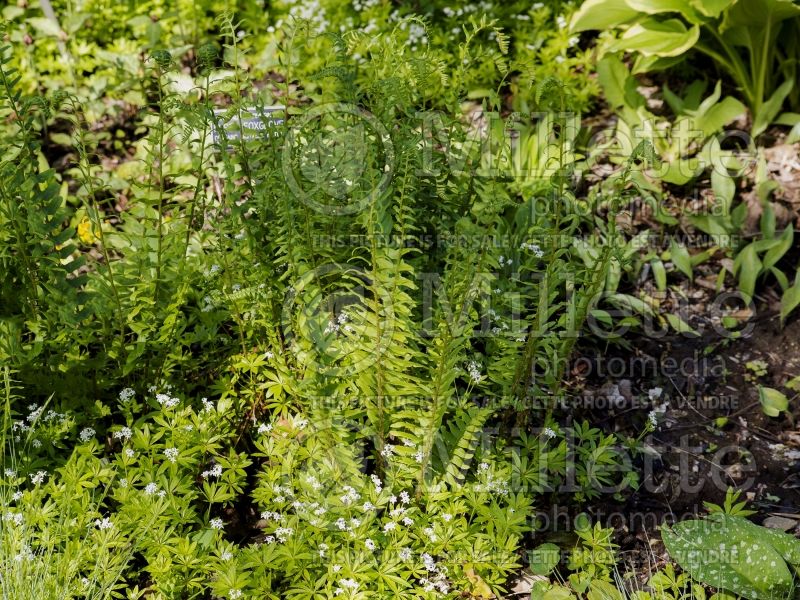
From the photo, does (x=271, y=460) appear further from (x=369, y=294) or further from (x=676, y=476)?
(x=676, y=476)

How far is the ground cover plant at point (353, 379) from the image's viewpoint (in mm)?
2291

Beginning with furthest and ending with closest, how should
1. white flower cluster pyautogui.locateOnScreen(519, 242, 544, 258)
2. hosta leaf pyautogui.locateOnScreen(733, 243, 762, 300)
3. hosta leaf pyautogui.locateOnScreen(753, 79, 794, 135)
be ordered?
hosta leaf pyautogui.locateOnScreen(753, 79, 794, 135)
hosta leaf pyautogui.locateOnScreen(733, 243, 762, 300)
white flower cluster pyautogui.locateOnScreen(519, 242, 544, 258)

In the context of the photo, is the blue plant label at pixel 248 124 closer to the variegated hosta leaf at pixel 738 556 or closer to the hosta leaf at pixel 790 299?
the variegated hosta leaf at pixel 738 556

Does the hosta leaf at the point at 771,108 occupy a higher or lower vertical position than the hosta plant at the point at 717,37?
lower

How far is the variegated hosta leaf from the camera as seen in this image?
7.76ft

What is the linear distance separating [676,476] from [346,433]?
121cm

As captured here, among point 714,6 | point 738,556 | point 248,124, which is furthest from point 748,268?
point 248,124

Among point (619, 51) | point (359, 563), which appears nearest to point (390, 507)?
point (359, 563)

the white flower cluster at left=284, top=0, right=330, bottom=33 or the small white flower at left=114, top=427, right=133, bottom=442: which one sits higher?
the white flower cluster at left=284, top=0, right=330, bottom=33

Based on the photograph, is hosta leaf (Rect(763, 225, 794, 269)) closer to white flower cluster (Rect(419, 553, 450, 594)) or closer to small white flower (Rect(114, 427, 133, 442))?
white flower cluster (Rect(419, 553, 450, 594))

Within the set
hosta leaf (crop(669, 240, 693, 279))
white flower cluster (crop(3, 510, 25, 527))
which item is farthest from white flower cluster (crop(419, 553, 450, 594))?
hosta leaf (crop(669, 240, 693, 279))

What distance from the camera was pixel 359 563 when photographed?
226 cm

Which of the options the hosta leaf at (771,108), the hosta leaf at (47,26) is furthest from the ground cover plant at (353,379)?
the hosta leaf at (47,26)

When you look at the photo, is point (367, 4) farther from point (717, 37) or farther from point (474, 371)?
point (474, 371)
